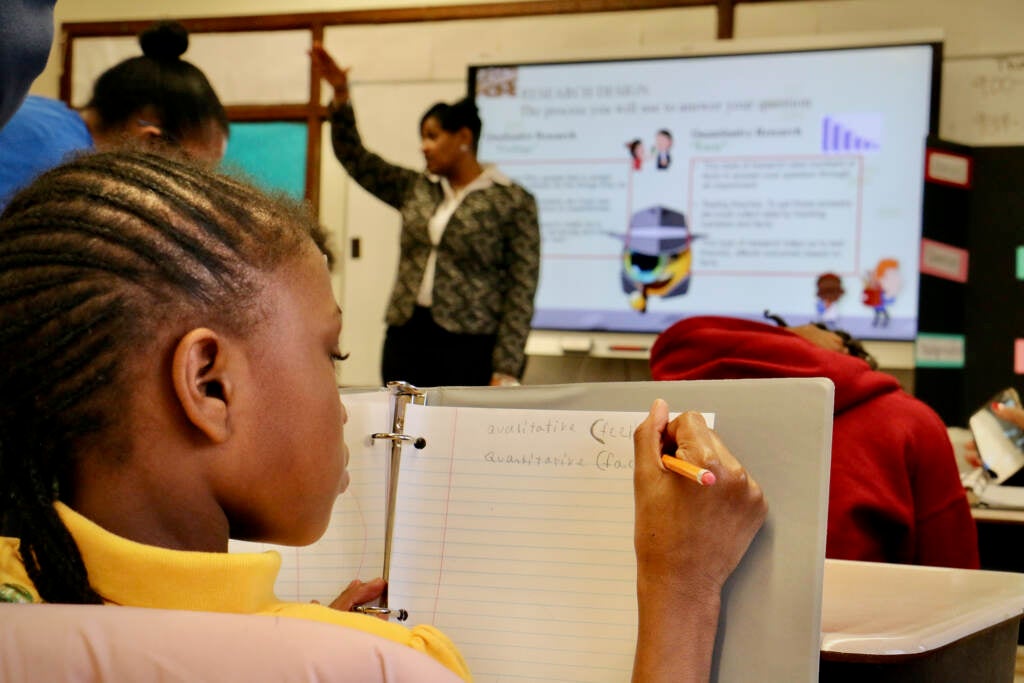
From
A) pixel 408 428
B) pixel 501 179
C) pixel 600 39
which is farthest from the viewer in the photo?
pixel 600 39

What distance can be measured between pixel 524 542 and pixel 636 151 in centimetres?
357

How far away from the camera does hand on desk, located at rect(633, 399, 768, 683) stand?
28.6 inches

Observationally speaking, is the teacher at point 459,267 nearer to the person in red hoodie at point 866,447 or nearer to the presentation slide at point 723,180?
the presentation slide at point 723,180

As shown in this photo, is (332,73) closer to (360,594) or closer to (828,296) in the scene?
(828,296)

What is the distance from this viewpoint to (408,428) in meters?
0.97

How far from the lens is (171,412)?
633mm

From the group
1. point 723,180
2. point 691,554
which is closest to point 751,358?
point 691,554

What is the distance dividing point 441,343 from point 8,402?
2.89m

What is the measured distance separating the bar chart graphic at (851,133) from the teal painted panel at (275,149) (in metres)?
2.36

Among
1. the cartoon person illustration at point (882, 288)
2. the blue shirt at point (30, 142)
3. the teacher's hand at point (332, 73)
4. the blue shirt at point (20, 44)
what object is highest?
the teacher's hand at point (332, 73)

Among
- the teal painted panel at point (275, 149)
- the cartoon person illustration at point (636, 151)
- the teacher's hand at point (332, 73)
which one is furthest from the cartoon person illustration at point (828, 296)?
the teal painted panel at point (275, 149)

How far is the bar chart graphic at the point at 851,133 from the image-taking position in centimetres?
396

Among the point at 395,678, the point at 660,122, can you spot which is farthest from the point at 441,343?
the point at 395,678

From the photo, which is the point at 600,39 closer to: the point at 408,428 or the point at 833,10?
the point at 833,10
